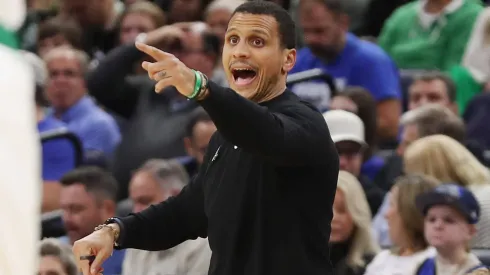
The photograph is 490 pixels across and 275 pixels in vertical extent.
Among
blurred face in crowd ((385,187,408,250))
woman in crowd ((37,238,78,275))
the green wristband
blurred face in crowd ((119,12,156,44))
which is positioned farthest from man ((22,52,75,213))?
the green wristband

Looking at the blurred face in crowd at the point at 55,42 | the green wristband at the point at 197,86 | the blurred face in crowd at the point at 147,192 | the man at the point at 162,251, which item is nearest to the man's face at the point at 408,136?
the man at the point at 162,251

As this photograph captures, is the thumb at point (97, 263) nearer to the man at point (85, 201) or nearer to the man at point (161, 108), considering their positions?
the man at point (85, 201)

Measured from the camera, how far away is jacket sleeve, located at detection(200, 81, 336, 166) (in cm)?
301

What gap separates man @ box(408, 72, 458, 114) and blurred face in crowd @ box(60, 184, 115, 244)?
208 centimetres

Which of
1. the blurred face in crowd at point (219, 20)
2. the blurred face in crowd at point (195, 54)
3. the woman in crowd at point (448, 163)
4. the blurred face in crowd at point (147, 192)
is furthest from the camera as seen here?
the blurred face in crowd at point (219, 20)

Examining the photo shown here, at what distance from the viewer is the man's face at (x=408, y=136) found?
6.67 meters

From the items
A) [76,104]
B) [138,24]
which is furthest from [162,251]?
[138,24]

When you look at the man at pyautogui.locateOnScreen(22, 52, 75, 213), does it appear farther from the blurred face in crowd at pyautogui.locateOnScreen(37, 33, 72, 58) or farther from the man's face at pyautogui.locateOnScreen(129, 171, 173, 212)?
the blurred face in crowd at pyautogui.locateOnScreen(37, 33, 72, 58)

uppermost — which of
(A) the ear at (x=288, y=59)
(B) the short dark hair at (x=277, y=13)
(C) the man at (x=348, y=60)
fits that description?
(C) the man at (x=348, y=60)

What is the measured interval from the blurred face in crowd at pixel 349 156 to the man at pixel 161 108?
1.13 m

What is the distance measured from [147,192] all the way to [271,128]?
3.31m

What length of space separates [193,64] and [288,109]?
13.5 ft

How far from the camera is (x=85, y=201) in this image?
6.48 m

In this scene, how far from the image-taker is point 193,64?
24.3 feet
